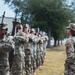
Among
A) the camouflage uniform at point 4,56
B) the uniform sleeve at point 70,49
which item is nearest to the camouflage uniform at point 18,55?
the uniform sleeve at point 70,49

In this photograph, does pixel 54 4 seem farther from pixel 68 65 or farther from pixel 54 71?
pixel 68 65

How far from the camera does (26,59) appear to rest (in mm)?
10562

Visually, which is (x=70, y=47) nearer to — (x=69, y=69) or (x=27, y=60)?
(x=69, y=69)

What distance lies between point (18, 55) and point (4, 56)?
9.60 ft

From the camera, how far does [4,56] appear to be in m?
6.28

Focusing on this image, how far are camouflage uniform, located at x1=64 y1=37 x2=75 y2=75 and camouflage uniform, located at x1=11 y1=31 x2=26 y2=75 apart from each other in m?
2.05

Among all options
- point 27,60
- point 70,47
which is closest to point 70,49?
point 70,47

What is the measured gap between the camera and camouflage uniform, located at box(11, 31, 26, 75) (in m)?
9.20

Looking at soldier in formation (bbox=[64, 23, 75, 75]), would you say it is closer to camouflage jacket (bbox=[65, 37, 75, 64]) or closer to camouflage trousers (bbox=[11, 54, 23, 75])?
camouflage jacket (bbox=[65, 37, 75, 64])

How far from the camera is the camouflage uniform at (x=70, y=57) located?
7.28 metres

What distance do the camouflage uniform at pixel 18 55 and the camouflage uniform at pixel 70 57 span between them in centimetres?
205

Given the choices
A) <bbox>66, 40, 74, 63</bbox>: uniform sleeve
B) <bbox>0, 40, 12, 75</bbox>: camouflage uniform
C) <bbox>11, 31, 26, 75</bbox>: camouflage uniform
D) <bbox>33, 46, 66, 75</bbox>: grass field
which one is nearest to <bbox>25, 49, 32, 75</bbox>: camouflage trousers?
<bbox>11, 31, 26, 75</bbox>: camouflage uniform

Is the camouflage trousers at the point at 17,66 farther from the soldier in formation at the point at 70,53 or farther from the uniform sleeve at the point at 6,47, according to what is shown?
the uniform sleeve at the point at 6,47

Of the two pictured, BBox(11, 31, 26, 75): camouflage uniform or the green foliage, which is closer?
BBox(11, 31, 26, 75): camouflage uniform
